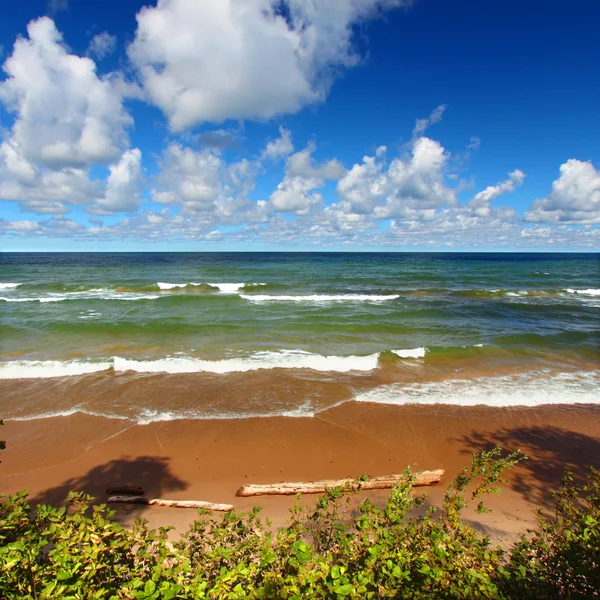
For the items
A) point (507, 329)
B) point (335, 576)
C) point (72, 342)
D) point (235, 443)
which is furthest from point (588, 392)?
point (72, 342)

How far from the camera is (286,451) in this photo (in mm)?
7723

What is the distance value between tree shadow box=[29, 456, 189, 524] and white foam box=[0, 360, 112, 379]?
20.8 ft

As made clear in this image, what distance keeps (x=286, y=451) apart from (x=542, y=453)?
19.1 feet

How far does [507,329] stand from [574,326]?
179 inches

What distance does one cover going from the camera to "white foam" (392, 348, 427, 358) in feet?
46.9

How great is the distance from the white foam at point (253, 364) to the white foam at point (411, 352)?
1.12m

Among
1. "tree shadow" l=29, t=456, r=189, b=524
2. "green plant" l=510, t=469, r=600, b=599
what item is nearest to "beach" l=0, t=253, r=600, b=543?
"tree shadow" l=29, t=456, r=189, b=524

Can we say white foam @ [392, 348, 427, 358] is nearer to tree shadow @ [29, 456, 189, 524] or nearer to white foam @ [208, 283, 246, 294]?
tree shadow @ [29, 456, 189, 524]

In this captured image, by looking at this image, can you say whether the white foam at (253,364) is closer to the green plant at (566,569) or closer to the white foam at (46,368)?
the white foam at (46,368)

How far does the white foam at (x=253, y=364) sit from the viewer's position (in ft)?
41.5

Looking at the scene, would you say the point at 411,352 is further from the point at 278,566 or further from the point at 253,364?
the point at 278,566

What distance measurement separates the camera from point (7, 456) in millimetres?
7395

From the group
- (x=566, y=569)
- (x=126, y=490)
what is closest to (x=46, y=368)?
(x=126, y=490)

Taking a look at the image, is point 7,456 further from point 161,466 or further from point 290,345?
point 290,345
